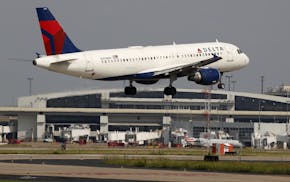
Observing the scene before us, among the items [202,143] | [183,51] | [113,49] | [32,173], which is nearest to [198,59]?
[183,51]

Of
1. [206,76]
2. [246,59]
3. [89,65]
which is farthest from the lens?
[246,59]

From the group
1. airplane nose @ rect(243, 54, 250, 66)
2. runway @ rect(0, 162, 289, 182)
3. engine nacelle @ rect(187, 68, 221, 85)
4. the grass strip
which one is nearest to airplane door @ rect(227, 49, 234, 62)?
airplane nose @ rect(243, 54, 250, 66)

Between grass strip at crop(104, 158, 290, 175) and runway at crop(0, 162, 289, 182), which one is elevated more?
grass strip at crop(104, 158, 290, 175)

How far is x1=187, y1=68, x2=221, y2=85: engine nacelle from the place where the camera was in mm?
100125

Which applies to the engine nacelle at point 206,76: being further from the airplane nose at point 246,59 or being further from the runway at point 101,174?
the runway at point 101,174

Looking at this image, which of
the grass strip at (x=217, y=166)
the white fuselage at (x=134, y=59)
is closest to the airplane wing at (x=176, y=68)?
the white fuselage at (x=134, y=59)

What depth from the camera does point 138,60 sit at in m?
97.6

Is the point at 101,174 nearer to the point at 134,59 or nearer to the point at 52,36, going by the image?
the point at 134,59

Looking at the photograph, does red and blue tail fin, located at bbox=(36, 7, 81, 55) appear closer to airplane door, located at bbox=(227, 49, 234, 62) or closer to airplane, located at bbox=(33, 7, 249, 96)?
airplane, located at bbox=(33, 7, 249, 96)

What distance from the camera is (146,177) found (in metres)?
68.6

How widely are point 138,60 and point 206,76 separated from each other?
8012mm

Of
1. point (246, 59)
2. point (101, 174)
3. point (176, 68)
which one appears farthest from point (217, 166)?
point (246, 59)

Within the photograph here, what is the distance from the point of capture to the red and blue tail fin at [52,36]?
3735 inches

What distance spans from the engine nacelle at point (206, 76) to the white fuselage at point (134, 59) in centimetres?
136
